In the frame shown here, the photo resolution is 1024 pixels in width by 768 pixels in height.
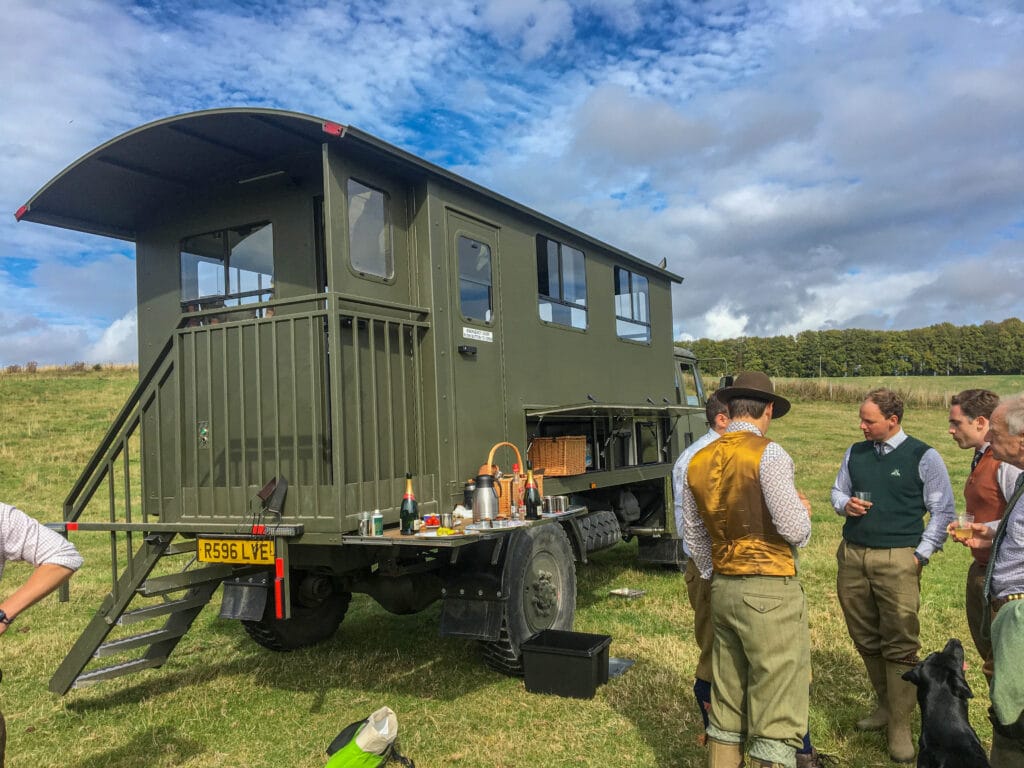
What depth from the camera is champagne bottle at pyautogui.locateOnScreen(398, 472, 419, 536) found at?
4707 mm

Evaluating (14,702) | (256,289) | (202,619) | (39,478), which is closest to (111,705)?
(14,702)

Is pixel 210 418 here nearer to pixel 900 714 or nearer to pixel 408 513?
pixel 408 513

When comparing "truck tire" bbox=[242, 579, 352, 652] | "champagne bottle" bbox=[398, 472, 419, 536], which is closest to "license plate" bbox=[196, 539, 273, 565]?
"champagne bottle" bbox=[398, 472, 419, 536]

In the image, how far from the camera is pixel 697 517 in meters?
3.54

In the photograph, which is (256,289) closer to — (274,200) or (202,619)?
(274,200)

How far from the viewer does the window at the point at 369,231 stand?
201 inches

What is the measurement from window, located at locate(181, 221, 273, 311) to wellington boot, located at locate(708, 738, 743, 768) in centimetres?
423

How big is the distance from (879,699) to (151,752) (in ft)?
13.9

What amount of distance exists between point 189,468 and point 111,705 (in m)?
1.67

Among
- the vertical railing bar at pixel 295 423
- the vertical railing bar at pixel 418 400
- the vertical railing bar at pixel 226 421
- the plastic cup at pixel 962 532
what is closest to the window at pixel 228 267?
the vertical railing bar at pixel 226 421

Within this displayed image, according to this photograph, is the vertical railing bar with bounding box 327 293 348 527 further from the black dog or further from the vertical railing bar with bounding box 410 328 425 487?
the black dog

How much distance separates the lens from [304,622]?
6.34 m

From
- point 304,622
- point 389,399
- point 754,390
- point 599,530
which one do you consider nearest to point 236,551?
point 389,399

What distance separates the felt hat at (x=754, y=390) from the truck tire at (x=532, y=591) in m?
2.17
